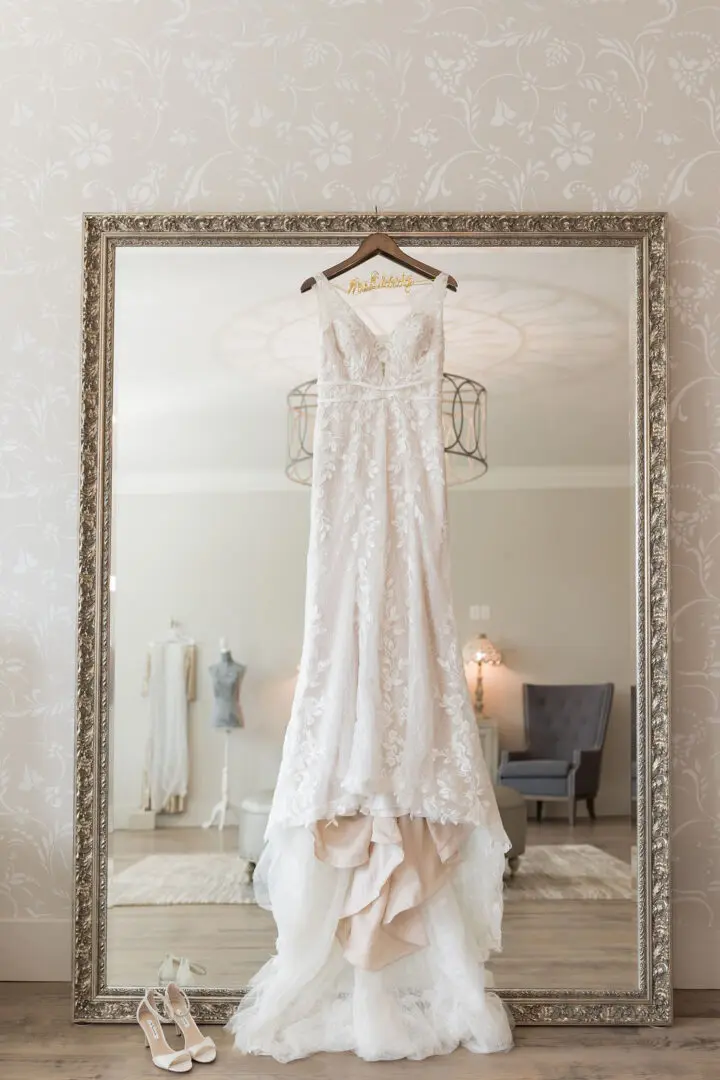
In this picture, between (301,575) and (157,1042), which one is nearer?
(157,1042)

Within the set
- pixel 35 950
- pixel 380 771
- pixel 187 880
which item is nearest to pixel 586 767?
pixel 380 771

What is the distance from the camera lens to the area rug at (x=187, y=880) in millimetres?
2625

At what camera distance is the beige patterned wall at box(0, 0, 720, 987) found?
2.78m

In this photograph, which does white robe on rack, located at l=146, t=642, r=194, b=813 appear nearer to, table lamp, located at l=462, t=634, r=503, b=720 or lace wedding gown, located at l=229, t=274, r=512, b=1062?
lace wedding gown, located at l=229, t=274, r=512, b=1062

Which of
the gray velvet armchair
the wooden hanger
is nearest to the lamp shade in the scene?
the gray velvet armchair

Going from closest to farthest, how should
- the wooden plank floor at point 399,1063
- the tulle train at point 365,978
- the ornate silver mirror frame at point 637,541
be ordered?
the wooden plank floor at point 399,1063
the tulle train at point 365,978
the ornate silver mirror frame at point 637,541

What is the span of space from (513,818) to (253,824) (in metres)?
0.66

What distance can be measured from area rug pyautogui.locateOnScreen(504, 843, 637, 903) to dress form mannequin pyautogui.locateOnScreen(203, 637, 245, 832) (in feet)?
2.48

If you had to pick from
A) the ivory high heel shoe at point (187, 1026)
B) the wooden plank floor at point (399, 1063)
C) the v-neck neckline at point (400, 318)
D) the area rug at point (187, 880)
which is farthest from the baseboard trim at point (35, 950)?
the v-neck neckline at point (400, 318)

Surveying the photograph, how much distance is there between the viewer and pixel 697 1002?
2672 mm

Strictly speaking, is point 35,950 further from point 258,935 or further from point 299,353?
point 299,353

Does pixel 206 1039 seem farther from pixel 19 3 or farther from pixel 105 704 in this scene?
pixel 19 3

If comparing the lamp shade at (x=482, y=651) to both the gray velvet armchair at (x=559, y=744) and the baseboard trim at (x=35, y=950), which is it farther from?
the baseboard trim at (x=35, y=950)

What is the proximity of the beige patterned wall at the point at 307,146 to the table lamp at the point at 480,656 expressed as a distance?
55 cm
